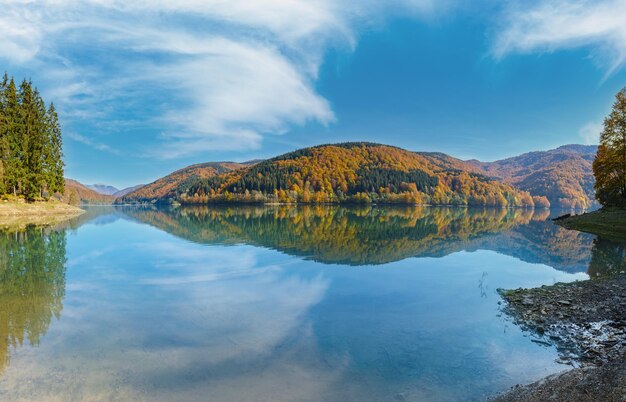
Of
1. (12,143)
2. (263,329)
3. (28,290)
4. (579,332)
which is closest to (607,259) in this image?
(579,332)

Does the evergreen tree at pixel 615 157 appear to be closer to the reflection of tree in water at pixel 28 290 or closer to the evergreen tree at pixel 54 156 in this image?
the reflection of tree in water at pixel 28 290

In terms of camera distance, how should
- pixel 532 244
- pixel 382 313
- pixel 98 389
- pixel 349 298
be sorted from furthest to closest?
1. pixel 532 244
2. pixel 349 298
3. pixel 382 313
4. pixel 98 389

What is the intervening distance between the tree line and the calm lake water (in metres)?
54.4

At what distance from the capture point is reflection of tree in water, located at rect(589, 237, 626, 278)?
921 inches

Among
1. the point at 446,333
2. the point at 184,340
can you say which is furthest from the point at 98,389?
the point at 446,333

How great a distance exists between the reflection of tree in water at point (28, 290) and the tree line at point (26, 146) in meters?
48.7

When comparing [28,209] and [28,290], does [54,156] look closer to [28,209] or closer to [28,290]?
[28,209]

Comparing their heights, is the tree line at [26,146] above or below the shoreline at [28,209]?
above

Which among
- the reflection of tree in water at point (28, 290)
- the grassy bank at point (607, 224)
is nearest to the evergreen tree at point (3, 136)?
the reflection of tree in water at point (28, 290)

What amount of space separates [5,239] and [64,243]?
19.0 feet

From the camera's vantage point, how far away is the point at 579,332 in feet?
41.2

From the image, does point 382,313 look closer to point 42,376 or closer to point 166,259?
point 42,376

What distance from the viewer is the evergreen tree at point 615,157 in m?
52.1

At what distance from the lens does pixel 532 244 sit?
138 feet
